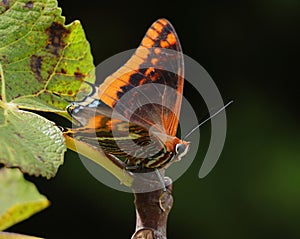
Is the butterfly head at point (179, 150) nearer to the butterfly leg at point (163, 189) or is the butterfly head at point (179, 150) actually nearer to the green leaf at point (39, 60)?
the butterfly leg at point (163, 189)

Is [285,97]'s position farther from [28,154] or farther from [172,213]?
[28,154]

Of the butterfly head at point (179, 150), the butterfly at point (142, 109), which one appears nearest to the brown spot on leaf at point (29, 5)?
the butterfly at point (142, 109)

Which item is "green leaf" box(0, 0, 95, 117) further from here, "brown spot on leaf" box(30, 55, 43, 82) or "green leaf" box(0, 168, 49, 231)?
"green leaf" box(0, 168, 49, 231)

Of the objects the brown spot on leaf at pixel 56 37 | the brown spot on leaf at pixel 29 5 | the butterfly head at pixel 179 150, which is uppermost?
the brown spot on leaf at pixel 29 5

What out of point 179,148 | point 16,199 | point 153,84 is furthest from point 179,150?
point 16,199

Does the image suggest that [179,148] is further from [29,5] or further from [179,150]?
[29,5]
